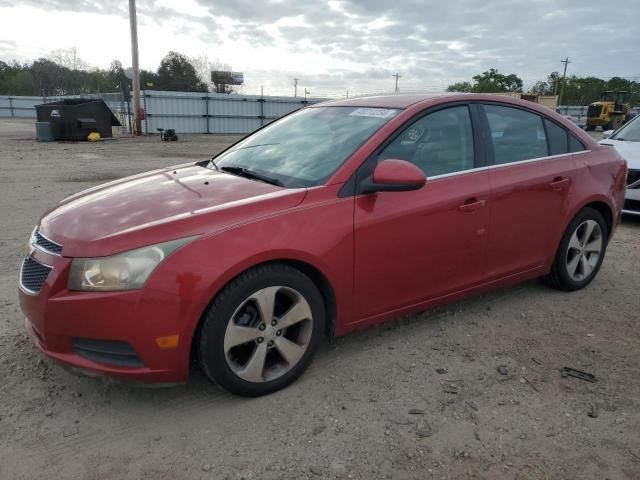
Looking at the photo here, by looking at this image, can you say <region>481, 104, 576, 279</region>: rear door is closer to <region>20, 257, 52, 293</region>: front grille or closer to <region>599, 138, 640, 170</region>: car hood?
<region>20, 257, 52, 293</region>: front grille

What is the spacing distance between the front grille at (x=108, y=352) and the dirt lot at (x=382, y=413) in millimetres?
359

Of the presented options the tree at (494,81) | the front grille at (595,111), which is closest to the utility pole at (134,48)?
the front grille at (595,111)

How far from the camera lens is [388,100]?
11.7ft

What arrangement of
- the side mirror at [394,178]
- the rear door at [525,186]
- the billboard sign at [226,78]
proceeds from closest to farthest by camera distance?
the side mirror at [394,178]
the rear door at [525,186]
the billboard sign at [226,78]

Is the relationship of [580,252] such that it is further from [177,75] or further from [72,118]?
[177,75]

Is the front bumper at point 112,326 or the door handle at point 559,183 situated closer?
the front bumper at point 112,326

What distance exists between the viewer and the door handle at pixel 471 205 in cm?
334

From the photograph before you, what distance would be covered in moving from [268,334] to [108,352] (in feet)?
2.56

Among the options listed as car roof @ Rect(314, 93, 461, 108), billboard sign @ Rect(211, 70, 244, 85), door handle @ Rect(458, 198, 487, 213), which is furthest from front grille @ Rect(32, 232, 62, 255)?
billboard sign @ Rect(211, 70, 244, 85)

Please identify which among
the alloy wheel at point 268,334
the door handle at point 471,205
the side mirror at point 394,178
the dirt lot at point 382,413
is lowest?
the dirt lot at point 382,413

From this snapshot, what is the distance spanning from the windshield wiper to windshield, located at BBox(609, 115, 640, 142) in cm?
668

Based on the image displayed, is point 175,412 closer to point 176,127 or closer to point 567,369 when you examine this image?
point 567,369

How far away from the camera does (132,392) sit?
282 centimetres

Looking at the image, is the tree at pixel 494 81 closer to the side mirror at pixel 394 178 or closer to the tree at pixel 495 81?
the tree at pixel 495 81
